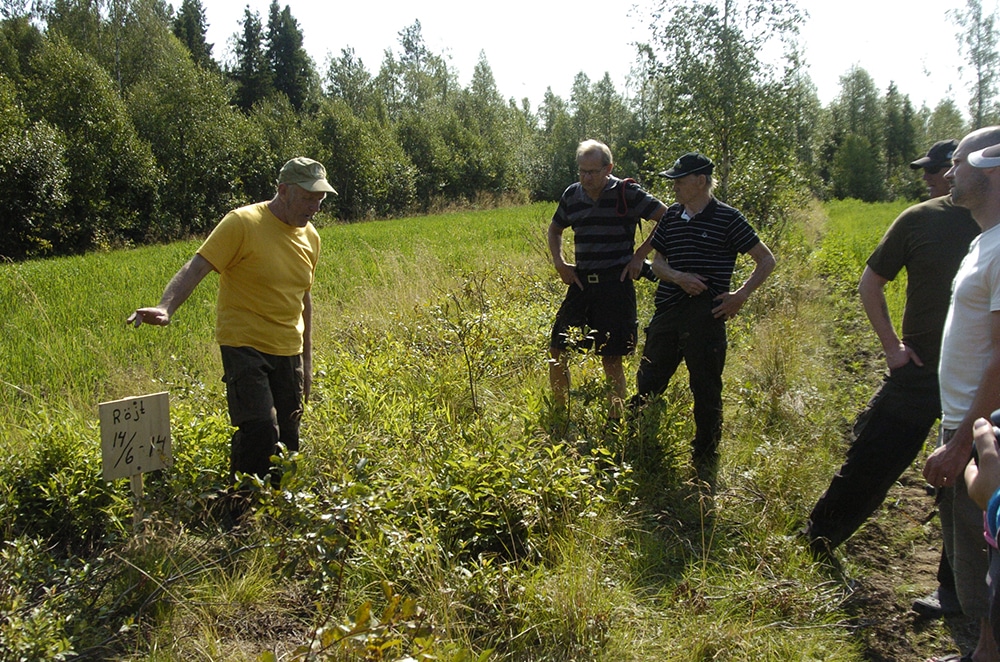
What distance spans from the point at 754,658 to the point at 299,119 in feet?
115

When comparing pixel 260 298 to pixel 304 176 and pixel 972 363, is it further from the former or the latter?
pixel 972 363

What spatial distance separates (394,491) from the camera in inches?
129

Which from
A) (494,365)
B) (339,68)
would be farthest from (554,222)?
(339,68)

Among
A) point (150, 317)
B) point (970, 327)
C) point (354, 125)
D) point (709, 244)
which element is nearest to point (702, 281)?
point (709, 244)

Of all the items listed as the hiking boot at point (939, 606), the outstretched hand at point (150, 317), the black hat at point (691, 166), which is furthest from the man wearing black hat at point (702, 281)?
the outstretched hand at point (150, 317)

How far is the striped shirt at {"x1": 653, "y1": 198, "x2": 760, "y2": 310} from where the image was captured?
417cm

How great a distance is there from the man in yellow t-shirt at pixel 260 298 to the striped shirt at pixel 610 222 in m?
1.86

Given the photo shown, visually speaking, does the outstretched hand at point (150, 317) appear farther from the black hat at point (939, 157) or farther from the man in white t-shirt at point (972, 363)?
the black hat at point (939, 157)

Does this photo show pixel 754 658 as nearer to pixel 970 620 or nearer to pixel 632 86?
pixel 970 620

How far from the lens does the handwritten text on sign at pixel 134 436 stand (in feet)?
10.1

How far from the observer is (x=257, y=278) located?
362cm

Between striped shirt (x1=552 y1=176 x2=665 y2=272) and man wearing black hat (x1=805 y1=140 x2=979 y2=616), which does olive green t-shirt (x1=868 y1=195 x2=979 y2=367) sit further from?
striped shirt (x1=552 y1=176 x2=665 y2=272)

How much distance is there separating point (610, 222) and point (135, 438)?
311 centimetres

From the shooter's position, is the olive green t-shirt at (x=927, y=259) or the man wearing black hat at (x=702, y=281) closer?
the olive green t-shirt at (x=927, y=259)
